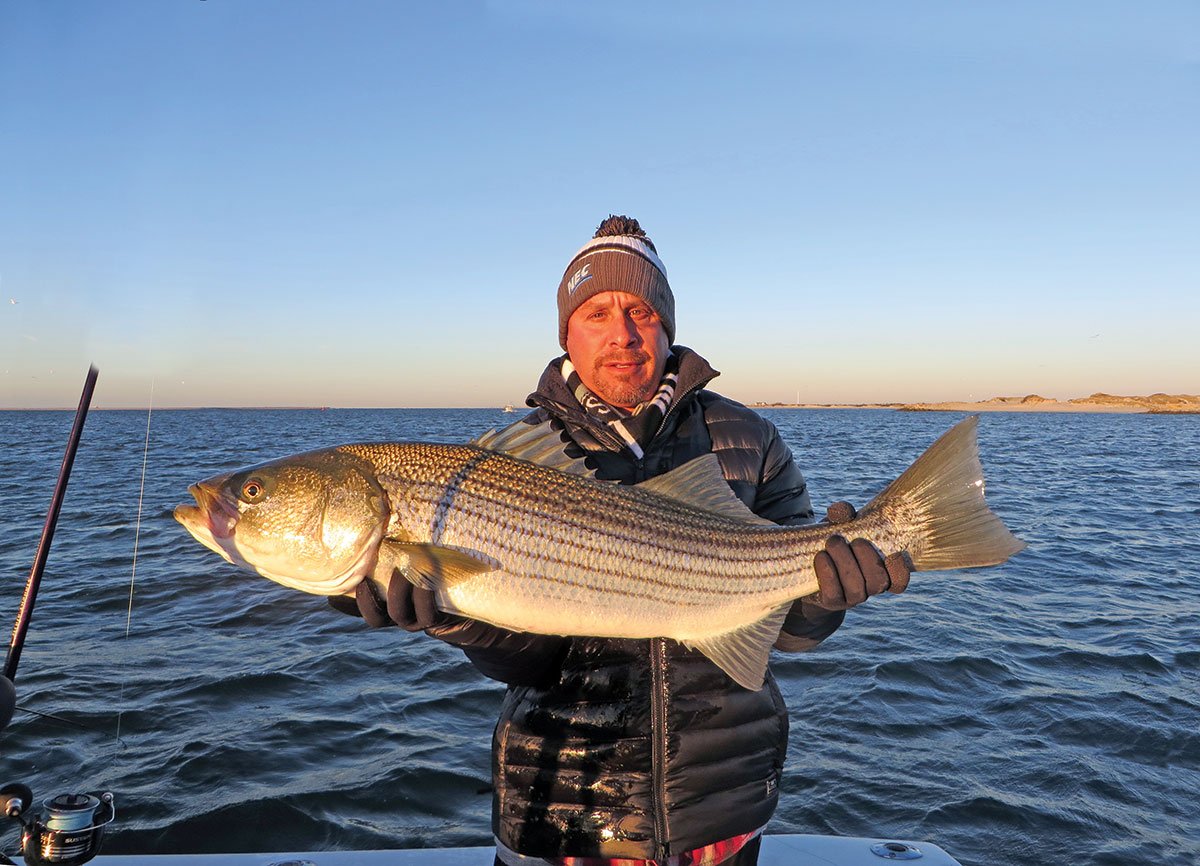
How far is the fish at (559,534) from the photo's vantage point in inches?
148

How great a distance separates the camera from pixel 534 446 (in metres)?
4.12

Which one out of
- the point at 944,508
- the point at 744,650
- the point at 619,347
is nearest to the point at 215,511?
the point at 619,347

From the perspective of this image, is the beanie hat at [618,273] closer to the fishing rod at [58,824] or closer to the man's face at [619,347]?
the man's face at [619,347]

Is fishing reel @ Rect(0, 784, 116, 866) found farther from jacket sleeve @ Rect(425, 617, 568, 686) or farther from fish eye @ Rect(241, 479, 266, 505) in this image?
jacket sleeve @ Rect(425, 617, 568, 686)

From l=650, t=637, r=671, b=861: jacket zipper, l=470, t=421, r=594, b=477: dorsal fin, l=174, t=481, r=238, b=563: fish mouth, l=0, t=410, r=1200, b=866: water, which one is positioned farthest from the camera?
l=0, t=410, r=1200, b=866: water

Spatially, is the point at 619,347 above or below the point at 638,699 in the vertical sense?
above

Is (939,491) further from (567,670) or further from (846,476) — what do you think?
(846,476)

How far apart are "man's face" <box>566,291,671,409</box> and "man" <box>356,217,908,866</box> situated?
1 centimetres

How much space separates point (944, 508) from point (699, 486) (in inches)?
52.8

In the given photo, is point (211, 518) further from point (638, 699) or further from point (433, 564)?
point (638, 699)

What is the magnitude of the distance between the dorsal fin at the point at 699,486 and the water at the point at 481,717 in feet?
9.68

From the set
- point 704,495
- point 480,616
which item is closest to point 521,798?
point 480,616

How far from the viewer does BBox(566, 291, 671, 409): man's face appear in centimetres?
444

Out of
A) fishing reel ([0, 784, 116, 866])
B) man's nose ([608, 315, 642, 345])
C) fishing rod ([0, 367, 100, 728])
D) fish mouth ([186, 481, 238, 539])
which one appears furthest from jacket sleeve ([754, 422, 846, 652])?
fishing rod ([0, 367, 100, 728])
